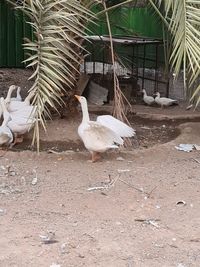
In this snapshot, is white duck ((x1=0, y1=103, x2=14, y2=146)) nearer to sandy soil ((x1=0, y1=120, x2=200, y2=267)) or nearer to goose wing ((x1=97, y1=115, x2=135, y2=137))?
sandy soil ((x1=0, y1=120, x2=200, y2=267))

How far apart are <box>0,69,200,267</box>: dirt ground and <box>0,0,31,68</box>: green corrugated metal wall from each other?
305 inches

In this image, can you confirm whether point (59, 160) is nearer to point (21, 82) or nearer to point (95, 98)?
point (95, 98)

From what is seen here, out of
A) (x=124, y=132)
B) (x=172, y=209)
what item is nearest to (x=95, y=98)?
(x=124, y=132)

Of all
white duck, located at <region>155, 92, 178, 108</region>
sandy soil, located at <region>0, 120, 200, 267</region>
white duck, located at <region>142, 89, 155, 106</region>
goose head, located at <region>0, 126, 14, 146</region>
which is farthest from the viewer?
white duck, located at <region>142, 89, 155, 106</region>

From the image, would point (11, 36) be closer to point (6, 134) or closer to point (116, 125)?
point (6, 134)

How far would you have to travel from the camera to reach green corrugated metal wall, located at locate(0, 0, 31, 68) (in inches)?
571

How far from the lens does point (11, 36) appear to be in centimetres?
1473

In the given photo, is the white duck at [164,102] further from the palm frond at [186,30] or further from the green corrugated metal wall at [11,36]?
the green corrugated metal wall at [11,36]

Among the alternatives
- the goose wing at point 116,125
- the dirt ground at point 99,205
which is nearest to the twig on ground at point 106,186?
the dirt ground at point 99,205

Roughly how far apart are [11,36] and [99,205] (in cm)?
1055

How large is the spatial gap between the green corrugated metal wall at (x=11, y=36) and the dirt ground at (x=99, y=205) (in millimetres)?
7739

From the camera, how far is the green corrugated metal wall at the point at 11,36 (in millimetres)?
14508

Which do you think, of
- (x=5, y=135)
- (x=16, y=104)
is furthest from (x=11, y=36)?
(x=5, y=135)

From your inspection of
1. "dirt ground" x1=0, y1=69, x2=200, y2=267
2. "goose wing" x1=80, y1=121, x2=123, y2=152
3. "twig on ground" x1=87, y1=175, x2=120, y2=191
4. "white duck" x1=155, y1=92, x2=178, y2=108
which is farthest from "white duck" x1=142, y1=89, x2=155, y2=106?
"twig on ground" x1=87, y1=175, x2=120, y2=191
